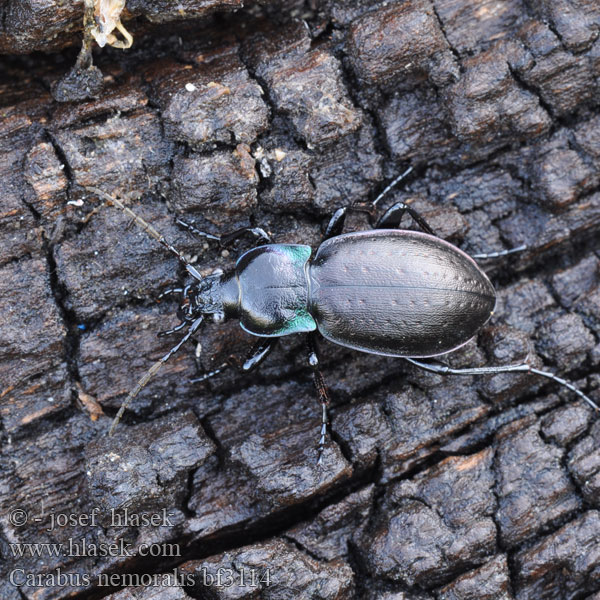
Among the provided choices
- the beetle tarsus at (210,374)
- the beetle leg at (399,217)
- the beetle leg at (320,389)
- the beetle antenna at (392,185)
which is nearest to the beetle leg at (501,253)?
the beetle leg at (399,217)

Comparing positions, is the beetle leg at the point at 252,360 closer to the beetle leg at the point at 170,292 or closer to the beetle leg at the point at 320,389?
the beetle leg at the point at 320,389

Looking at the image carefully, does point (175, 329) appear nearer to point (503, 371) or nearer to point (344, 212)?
point (344, 212)

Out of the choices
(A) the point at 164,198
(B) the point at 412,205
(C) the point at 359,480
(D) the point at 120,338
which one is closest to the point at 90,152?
(A) the point at 164,198

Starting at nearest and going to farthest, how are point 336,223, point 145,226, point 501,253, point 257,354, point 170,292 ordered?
point 145,226
point 170,292
point 257,354
point 336,223
point 501,253

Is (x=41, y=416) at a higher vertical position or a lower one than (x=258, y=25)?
lower

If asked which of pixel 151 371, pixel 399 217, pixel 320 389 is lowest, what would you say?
pixel 320 389

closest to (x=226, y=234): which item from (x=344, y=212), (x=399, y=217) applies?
(x=344, y=212)

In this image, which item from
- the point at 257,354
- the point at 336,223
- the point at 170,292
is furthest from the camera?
the point at 336,223

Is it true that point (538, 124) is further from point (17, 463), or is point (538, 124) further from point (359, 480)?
point (17, 463)
